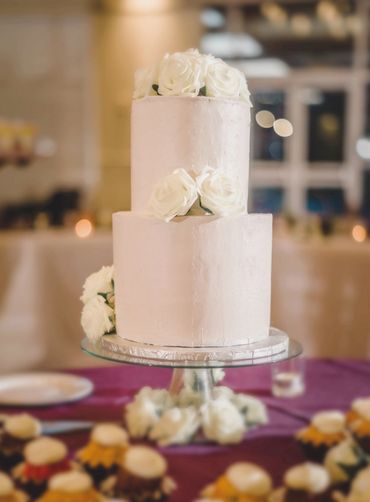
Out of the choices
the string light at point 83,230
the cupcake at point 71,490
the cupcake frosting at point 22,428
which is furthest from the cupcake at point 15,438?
the string light at point 83,230

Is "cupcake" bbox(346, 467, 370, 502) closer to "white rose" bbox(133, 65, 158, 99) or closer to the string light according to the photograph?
"white rose" bbox(133, 65, 158, 99)

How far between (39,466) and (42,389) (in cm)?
74

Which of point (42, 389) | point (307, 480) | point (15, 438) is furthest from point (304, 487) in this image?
point (42, 389)

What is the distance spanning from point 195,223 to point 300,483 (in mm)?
473

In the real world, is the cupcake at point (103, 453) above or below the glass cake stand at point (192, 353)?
below

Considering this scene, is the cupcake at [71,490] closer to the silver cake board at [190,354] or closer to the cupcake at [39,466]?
the cupcake at [39,466]

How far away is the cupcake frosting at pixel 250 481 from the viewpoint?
1.07m

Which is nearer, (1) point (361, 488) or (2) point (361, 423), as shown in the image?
(1) point (361, 488)

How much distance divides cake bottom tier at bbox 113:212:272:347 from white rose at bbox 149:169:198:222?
34 millimetres

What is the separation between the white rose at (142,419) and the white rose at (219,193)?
45cm

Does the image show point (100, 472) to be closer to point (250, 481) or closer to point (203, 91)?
point (250, 481)

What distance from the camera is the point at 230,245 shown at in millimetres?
1303

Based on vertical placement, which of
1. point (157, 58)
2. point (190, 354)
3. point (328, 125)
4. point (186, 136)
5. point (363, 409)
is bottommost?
point (363, 409)

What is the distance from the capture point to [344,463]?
47.8 inches
